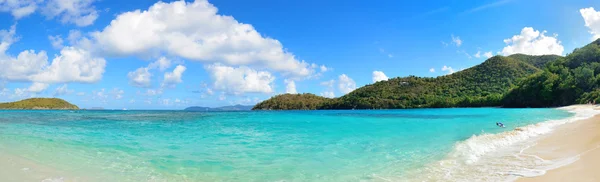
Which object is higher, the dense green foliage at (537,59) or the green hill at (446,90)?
the dense green foliage at (537,59)

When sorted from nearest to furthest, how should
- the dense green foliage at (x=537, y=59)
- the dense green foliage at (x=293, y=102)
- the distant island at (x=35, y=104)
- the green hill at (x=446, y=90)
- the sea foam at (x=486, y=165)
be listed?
1. the sea foam at (x=486, y=165)
2. the green hill at (x=446, y=90)
3. the dense green foliage at (x=537, y=59)
4. the distant island at (x=35, y=104)
5. the dense green foliage at (x=293, y=102)

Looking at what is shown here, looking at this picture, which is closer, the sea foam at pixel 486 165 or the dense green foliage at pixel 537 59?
the sea foam at pixel 486 165

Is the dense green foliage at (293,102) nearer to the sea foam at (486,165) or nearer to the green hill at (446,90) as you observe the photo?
the green hill at (446,90)

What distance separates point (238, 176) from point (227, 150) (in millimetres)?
4509

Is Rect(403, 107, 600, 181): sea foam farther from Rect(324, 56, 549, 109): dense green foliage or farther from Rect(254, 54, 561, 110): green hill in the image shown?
Rect(324, 56, 549, 109): dense green foliage

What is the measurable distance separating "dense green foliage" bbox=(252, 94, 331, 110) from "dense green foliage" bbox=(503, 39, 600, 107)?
306 ft

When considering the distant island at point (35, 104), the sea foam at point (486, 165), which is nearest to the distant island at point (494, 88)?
the sea foam at point (486, 165)

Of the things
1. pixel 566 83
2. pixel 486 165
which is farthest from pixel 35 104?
pixel 566 83

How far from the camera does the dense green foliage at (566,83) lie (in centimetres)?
5756

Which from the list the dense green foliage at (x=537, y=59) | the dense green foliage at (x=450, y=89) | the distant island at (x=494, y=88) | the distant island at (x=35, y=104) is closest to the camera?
the distant island at (x=494, y=88)

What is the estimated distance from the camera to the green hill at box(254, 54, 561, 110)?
373 ft

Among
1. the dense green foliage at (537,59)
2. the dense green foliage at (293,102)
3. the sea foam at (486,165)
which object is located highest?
the dense green foliage at (537,59)

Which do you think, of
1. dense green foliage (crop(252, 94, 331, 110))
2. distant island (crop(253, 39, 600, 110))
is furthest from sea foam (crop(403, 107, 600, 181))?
dense green foliage (crop(252, 94, 331, 110))

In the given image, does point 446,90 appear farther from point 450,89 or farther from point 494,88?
point 494,88
